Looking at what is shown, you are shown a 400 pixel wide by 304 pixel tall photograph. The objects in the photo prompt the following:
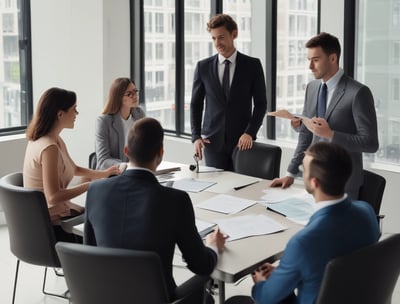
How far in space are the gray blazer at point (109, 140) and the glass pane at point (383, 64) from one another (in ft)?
6.77

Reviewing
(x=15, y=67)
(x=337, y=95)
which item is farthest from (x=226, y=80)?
(x=15, y=67)

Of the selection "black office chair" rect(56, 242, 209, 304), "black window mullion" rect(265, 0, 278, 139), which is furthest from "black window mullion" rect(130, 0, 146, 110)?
"black office chair" rect(56, 242, 209, 304)

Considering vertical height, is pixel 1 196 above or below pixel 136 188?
below

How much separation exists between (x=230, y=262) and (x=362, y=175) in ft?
4.38

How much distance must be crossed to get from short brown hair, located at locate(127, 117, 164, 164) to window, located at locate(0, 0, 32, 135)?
394cm

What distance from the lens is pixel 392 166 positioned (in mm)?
4641

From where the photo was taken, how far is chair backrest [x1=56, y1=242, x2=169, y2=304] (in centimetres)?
208

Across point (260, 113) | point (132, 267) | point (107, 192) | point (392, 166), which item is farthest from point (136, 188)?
point (392, 166)

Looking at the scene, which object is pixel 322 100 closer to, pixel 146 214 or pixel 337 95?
pixel 337 95

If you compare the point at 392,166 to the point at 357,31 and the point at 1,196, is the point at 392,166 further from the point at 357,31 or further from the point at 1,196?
the point at 1,196

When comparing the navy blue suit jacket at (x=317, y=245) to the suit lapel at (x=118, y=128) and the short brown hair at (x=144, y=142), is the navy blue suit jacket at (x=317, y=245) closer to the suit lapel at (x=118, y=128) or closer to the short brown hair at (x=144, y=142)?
the short brown hair at (x=144, y=142)

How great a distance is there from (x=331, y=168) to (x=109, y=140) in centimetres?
218

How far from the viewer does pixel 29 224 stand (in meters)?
3.05

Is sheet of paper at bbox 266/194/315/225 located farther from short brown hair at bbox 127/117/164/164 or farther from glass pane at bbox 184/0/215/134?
glass pane at bbox 184/0/215/134
